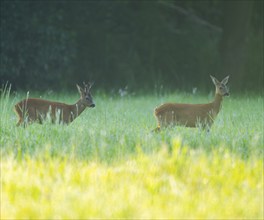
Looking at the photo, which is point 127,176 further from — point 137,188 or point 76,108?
point 76,108

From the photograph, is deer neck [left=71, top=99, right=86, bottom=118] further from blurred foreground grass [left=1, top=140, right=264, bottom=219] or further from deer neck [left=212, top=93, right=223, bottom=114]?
blurred foreground grass [left=1, top=140, right=264, bottom=219]

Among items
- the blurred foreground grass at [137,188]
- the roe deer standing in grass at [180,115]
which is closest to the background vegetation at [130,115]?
the blurred foreground grass at [137,188]

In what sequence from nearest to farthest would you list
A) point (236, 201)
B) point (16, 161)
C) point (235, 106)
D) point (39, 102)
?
1. point (236, 201)
2. point (16, 161)
3. point (39, 102)
4. point (235, 106)

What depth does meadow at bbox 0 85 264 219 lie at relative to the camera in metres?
6.49

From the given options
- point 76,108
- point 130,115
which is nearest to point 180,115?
point 76,108

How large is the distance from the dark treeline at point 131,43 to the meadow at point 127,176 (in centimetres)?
1240

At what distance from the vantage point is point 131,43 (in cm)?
2819

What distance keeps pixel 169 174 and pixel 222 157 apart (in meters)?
1.06

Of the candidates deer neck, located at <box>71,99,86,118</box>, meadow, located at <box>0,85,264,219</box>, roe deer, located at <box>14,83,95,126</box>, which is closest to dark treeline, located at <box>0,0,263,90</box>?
deer neck, located at <box>71,99,86,118</box>

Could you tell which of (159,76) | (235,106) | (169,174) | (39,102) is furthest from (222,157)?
(159,76)

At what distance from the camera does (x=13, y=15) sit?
73.8ft

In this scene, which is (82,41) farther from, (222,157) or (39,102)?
(222,157)

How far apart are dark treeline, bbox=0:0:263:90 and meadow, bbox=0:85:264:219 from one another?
488 inches

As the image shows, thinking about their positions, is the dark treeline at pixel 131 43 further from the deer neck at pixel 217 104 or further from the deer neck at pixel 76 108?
the deer neck at pixel 217 104
